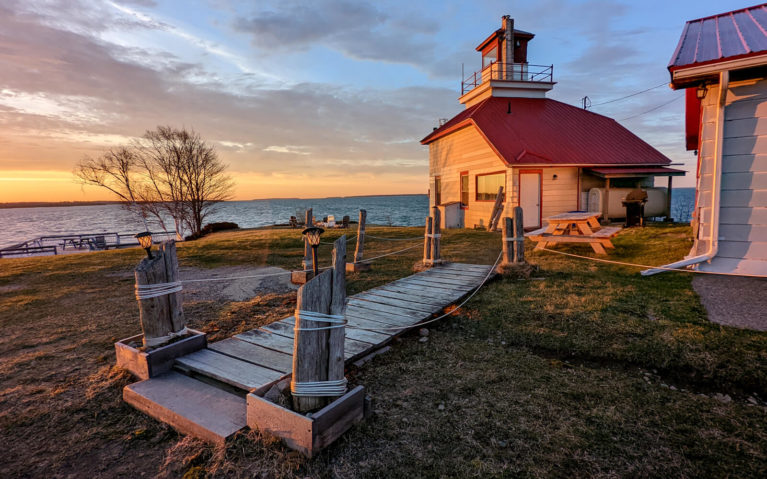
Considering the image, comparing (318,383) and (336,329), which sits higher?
(336,329)

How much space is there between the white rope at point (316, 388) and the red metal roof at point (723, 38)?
870cm

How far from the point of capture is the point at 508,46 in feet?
62.8

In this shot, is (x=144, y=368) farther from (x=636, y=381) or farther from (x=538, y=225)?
(x=538, y=225)

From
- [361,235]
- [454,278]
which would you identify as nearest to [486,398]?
[454,278]

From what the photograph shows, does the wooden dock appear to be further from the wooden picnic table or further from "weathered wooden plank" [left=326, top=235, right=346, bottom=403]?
the wooden picnic table

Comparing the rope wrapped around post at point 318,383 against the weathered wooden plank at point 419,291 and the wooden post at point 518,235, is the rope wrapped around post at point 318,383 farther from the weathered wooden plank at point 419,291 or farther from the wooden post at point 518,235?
the wooden post at point 518,235

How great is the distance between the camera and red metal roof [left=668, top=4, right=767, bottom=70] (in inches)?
260

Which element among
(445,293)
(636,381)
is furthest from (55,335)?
(636,381)

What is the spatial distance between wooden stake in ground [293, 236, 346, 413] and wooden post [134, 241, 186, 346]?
205 cm

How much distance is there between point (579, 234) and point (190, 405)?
437 inches

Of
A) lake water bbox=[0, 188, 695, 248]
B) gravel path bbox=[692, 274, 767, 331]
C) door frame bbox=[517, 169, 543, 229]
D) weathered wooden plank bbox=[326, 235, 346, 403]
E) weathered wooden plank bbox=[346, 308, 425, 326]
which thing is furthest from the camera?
lake water bbox=[0, 188, 695, 248]

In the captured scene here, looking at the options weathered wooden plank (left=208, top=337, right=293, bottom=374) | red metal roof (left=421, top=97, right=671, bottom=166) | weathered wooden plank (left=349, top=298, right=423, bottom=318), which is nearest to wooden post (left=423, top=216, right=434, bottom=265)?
weathered wooden plank (left=349, top=298, right=423, bottom=318)

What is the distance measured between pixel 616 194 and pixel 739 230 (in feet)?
33.6

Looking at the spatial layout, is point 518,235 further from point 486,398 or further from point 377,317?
point 486,398
